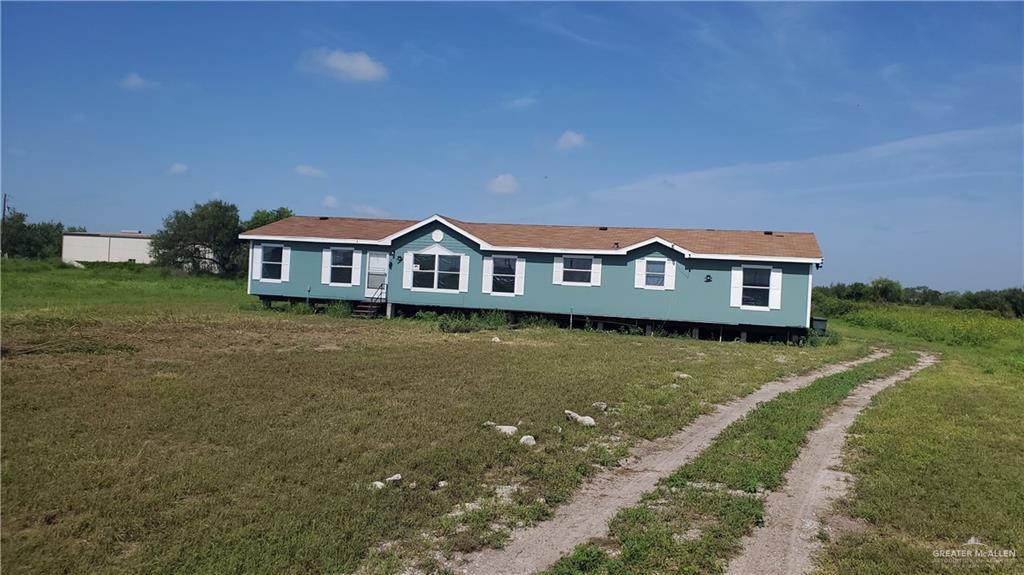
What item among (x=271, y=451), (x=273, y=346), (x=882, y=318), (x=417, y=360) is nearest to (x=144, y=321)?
(x=273, y=346)

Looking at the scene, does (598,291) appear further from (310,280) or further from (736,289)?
(310,280)

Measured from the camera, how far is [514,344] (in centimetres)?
1662

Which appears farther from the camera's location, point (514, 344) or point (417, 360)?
point (514, 344)

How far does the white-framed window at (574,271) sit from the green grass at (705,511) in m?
13.7

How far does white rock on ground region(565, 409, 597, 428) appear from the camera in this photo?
324 inches

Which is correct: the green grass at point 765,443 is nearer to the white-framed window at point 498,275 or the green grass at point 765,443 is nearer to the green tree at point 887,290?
the white-framed window at point 498,275

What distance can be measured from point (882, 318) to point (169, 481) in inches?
1363

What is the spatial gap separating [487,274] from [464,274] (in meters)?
0.82

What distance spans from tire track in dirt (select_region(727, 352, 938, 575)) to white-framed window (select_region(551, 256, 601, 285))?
13976 millimetres

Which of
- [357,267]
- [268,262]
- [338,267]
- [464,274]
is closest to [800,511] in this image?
[464,274]

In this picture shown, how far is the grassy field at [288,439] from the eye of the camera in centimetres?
449

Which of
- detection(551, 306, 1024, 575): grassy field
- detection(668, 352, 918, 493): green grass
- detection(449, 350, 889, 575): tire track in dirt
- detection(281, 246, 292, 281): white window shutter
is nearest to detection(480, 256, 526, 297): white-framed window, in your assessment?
detection(281, 246, 292, 281): white window shutter

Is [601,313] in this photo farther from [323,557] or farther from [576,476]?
[323,557]

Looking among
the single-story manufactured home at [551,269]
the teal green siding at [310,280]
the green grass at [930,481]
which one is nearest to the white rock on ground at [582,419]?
the green grass at [930,481]
